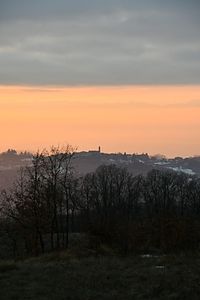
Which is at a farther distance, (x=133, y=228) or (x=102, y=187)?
(x=102, y=187)

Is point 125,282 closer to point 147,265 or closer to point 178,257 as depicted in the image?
point 147,265

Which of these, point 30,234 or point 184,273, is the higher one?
point 184,273

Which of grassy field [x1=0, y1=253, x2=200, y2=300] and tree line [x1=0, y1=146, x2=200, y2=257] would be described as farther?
tree line [x1=0, y1=146, x2=200, y2=257]

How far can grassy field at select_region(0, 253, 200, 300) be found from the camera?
11.5m

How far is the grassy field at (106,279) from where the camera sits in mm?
11508

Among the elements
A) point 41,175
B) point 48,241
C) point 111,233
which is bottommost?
point 48,241

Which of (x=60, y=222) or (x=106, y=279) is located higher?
(x=106, y=279)

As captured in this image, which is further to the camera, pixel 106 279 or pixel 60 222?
pixel 60 222

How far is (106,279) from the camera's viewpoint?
13.7 metres

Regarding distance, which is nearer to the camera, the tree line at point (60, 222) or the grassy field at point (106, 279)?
the grassy field at point (106, 279)

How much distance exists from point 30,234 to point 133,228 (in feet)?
40.8

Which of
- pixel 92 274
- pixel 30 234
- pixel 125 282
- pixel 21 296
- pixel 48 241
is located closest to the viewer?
pixel 21 296

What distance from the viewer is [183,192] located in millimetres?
105750

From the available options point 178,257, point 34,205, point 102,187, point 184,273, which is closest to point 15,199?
point 34,205
